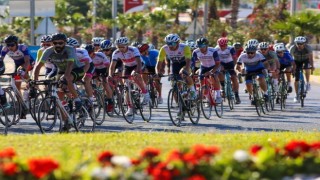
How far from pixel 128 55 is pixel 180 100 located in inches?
100

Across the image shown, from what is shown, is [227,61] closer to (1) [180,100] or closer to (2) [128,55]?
(2) [128,55]

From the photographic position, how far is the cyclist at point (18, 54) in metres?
20.8

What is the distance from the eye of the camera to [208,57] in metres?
23.6

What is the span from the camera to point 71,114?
18375mm

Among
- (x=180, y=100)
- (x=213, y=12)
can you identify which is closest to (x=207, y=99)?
(x=180, y=100)

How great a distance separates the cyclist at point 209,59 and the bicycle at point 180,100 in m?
2.05

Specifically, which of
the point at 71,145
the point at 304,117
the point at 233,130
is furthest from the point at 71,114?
the point at 304,117

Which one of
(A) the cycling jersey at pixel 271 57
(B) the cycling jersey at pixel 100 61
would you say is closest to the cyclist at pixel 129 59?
(B) the cycling jersey at pixel 100 61

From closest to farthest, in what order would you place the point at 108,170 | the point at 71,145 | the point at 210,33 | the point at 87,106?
Result: 1. the point at 108,170
2. the point at 71,145
3. the point at 87,106
4. the point at 210,33

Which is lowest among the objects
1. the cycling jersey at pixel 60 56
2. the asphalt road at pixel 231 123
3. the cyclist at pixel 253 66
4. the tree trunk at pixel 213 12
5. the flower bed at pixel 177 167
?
the asphalt road at pixel 231 123

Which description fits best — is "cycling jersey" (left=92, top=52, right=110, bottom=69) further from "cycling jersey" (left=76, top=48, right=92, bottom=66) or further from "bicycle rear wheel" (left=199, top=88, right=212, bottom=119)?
"cycling jersey" (left=76, top=48, right=92, bottom=66)

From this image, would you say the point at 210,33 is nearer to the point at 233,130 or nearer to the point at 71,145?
the point at 233,130

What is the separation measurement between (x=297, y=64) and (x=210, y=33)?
32.5m

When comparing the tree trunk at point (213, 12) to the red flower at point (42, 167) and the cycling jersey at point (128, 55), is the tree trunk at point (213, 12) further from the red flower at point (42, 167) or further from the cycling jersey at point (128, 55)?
the red flower at point (42, 167)
